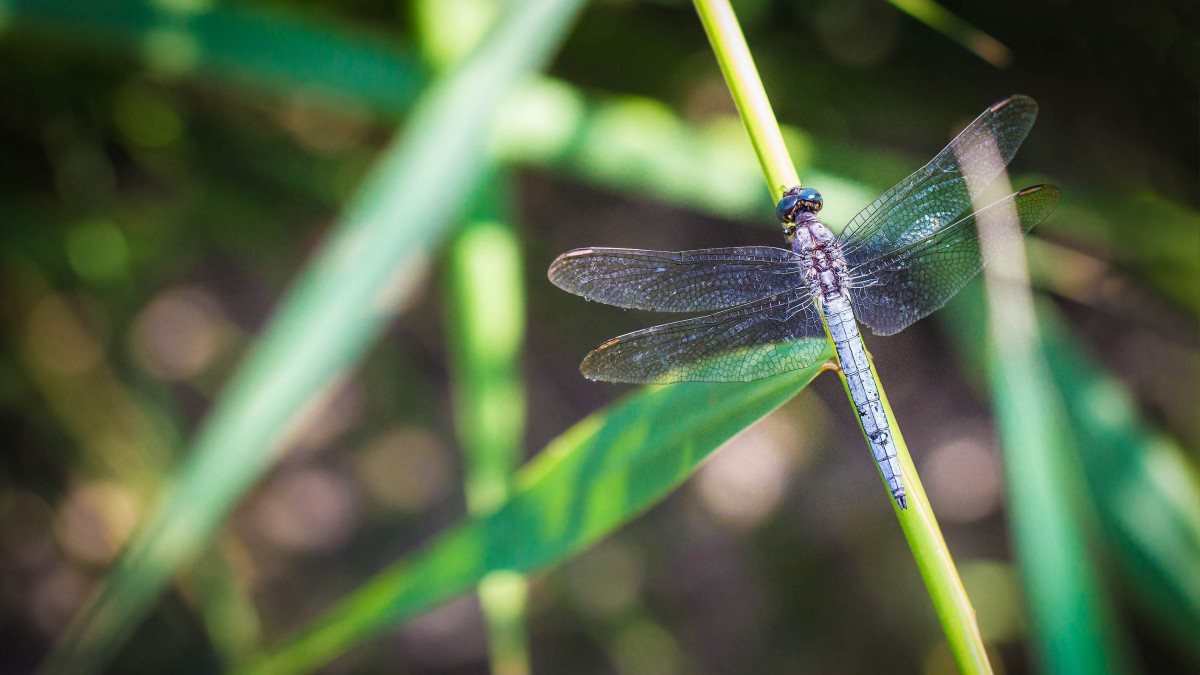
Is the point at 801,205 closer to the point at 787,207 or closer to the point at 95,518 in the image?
the point at 787,207

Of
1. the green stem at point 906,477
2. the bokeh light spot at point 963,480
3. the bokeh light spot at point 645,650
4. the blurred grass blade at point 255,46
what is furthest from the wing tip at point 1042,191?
the bokeh light spot at point 645,650

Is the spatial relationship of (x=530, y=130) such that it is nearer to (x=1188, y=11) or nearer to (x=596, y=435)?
(x=596, y=435)

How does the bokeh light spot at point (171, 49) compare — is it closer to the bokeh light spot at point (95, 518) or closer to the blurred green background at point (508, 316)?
the blurred green background at point (508, 316)

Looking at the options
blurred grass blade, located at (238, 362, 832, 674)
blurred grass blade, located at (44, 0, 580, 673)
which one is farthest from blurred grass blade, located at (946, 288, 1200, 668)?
blurred grass blade, located at (44, 0, 580, 673)

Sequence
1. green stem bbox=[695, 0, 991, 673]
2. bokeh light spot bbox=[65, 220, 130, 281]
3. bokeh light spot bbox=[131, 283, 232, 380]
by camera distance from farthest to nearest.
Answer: bokeh light spot bbox=[131, 283, 232, 380]
bokeh light spot bbox=[65, 220, 130, 281]
green stem bbox=[695, 0, 991, 673]

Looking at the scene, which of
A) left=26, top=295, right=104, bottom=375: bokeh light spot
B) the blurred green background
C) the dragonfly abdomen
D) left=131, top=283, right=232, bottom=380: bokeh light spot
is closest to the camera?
the dragonfly abdomen

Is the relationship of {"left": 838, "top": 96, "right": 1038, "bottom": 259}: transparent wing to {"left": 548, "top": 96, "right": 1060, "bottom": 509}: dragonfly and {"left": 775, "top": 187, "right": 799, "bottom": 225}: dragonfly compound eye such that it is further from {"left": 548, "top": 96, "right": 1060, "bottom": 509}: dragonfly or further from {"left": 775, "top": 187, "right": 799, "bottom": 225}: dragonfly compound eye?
{"left": 775, "top": 187, "right": 799, "bottom": 225}: dragonfly compound eye

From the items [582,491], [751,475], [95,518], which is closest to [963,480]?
[751,475]
